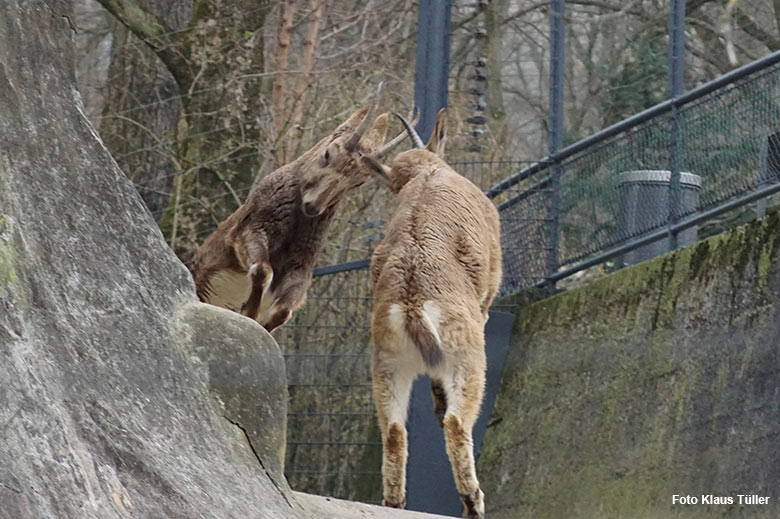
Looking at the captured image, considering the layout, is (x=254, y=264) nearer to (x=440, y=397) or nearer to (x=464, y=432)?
(x=440, y=397)

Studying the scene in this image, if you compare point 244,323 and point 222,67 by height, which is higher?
point 222,67

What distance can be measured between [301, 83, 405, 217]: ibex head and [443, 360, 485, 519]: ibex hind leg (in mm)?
2050

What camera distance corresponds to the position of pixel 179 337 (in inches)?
227

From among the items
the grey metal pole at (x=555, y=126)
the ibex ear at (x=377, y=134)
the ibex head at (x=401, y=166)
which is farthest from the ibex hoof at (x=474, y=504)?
the grey metal pole at (x=555, y=126)

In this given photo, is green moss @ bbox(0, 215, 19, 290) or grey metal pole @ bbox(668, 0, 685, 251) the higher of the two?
grey metal pole @ bbox(668, 0, 685, 251)

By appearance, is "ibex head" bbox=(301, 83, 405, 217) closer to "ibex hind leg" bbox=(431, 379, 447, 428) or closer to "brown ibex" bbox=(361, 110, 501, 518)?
"brown ibex" bbox=(361, 110, 501, 518)

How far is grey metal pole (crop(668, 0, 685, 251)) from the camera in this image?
30.9 feet

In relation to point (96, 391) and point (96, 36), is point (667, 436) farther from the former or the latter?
point (96, 36)

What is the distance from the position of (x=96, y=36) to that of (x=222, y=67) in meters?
3.00

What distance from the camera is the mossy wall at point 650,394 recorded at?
7.69m

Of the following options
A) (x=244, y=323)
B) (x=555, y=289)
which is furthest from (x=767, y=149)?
(x=244, y=323)

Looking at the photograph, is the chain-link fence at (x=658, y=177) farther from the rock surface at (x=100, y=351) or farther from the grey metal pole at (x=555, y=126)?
the rock surface at (x=100, y=351)

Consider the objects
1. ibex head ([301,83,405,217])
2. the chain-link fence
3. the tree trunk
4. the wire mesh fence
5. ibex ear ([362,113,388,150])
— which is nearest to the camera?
the chain-link fence

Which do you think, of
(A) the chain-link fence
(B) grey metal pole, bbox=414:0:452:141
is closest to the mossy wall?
(A) the chain-link fence
